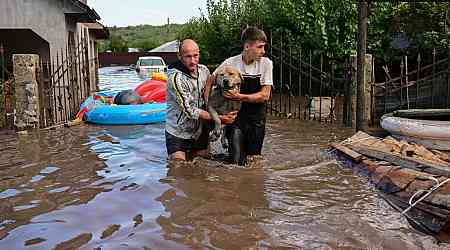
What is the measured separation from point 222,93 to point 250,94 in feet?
1.17

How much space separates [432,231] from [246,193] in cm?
200

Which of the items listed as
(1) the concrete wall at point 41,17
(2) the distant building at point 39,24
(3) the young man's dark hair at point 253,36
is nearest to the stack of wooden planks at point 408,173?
(3) the young man's dark hair at point 253,36

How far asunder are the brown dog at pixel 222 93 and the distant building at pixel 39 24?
8655 mm

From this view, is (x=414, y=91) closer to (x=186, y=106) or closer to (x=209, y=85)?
(x=209, y=85)

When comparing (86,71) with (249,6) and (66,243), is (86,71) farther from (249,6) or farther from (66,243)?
(66,243)

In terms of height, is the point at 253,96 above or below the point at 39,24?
below

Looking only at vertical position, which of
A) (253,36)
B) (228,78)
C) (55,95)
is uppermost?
(253,36)

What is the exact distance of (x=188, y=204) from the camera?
16.6 ft

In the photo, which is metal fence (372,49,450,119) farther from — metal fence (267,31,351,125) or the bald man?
the bald man

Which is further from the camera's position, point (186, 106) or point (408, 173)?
point (186, 106)

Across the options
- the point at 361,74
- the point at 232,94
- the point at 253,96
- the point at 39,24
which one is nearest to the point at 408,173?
the point at 253,96

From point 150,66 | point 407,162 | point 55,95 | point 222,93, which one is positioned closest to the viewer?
point 407,162

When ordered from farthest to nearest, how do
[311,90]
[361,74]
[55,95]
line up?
[311,90], [55,95], [361,74]

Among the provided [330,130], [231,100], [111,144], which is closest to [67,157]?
[111,144]
